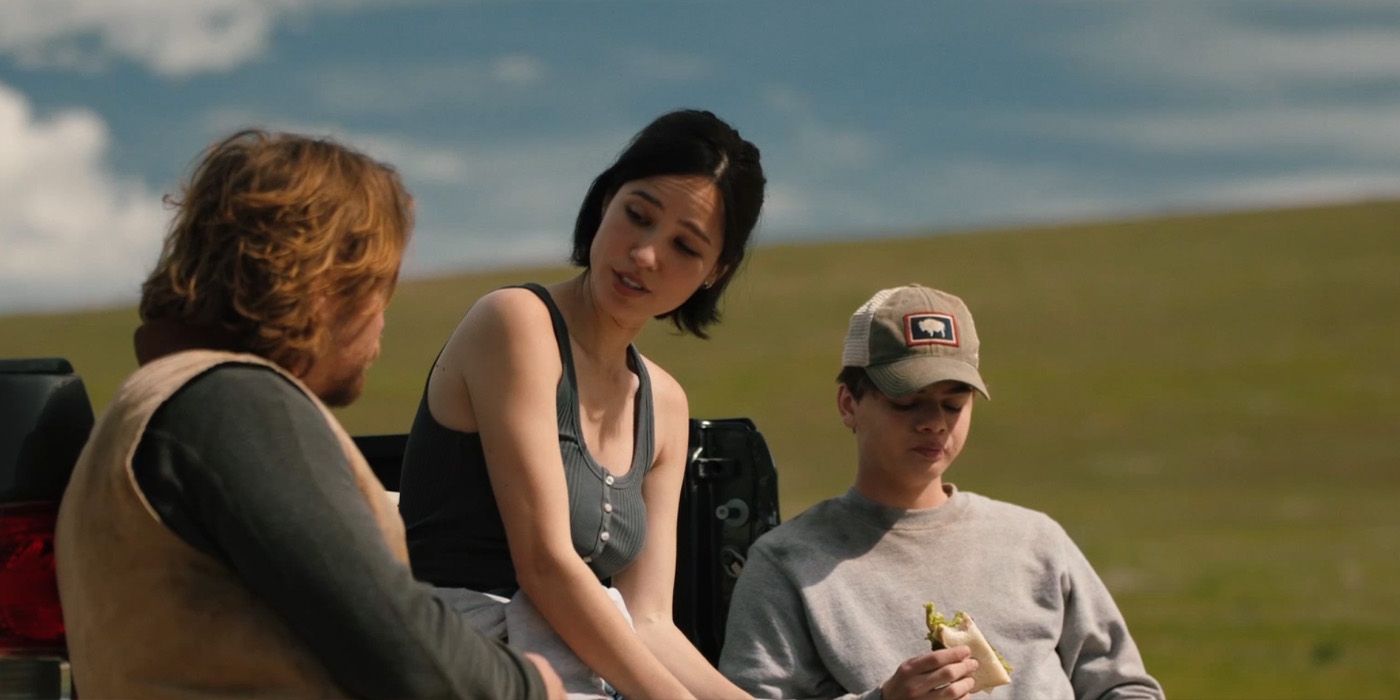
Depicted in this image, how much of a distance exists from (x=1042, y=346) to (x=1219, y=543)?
1640cm

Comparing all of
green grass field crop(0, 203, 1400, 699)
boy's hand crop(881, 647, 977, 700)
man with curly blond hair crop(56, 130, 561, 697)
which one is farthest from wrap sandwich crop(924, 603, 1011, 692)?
green grass field crop(0, 203, 1400, 699)

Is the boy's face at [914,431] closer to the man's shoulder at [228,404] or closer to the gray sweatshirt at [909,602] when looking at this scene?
the gray sweatshirt at [909,602]

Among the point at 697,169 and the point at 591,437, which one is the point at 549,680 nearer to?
the point at 591,437

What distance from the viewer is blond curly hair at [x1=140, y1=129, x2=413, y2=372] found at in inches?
94.0

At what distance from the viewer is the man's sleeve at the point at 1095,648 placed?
3.83 metres

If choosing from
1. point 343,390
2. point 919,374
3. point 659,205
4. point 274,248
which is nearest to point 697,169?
point 659,205

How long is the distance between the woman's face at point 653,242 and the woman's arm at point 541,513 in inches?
12.5

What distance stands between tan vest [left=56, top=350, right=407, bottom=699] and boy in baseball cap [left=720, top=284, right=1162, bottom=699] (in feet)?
5.02

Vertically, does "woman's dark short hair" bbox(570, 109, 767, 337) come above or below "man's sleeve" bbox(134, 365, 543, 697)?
above

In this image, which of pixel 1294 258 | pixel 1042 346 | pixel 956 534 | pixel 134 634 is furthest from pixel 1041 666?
pixel 1294 258

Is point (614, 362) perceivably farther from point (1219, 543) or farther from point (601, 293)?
point (1219, 543)

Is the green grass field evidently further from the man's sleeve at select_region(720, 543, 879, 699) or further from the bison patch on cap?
the man's sleeve at select_region(720, 543, 879, 699)

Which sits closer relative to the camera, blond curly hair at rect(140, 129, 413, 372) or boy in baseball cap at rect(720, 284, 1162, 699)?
blond curly hair at rect(140, 129, 413, 372)

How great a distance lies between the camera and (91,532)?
2.32 metres
